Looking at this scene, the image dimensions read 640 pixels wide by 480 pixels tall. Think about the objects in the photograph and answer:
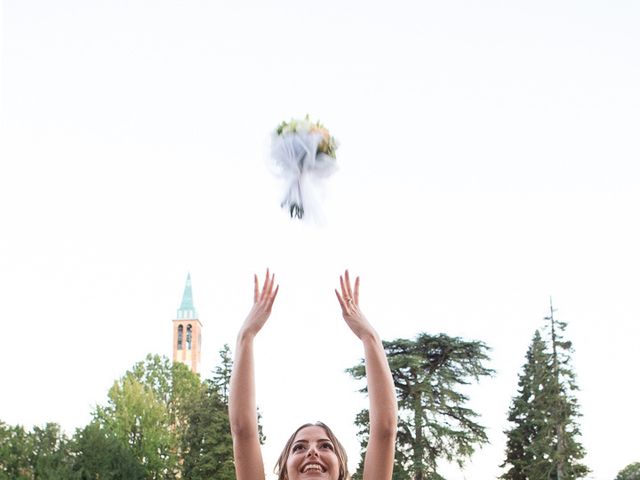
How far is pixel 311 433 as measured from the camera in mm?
3309

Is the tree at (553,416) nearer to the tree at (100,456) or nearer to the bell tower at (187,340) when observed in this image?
the tree at (100,456)

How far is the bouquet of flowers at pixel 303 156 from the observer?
4012 millimetres

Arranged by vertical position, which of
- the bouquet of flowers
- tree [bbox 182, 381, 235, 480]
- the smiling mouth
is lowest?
the smiling mouth

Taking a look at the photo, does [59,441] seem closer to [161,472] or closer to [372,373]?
[161,472]

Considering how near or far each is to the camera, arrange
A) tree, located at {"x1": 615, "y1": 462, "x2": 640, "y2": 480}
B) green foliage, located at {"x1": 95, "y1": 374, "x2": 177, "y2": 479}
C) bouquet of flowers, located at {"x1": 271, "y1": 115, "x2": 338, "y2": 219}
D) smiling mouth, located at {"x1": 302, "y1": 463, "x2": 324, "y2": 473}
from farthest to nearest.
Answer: tree, located at {"x1": 615, "y1": 462, "x2": 640, "y2": 480}, green foliage, located at {"x1": 95, "y1": 374, "x2": 177, "y2": 479}, bouquet of flowers, located at {"x1": 271, "y1": 115, "x2": 338, "y2": 219}, smiling mouth, located at {"x1": 302, "y1": 463, "x2": 324, "y2": 473}

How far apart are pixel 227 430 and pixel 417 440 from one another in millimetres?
11011

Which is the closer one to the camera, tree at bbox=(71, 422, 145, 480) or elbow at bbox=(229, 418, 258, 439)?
elbow at bbox=(229, 418, 258, 439)

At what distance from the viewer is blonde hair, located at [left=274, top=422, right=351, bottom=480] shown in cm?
328

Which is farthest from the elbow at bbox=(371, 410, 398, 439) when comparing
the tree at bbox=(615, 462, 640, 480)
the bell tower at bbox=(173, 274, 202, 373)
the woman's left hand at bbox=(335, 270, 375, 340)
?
the bell tower at bbox=(173, 274, 202, 373)

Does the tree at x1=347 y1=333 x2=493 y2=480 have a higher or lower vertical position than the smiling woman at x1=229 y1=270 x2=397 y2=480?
higher

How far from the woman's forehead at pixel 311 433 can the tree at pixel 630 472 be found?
71547mm

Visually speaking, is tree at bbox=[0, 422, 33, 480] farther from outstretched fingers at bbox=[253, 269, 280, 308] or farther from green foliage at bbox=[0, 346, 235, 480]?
outstretched fingers at bbox=[253, 269, 280, 308]

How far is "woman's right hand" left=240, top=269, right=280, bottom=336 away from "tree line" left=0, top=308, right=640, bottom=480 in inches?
1414

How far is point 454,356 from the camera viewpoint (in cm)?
4475
